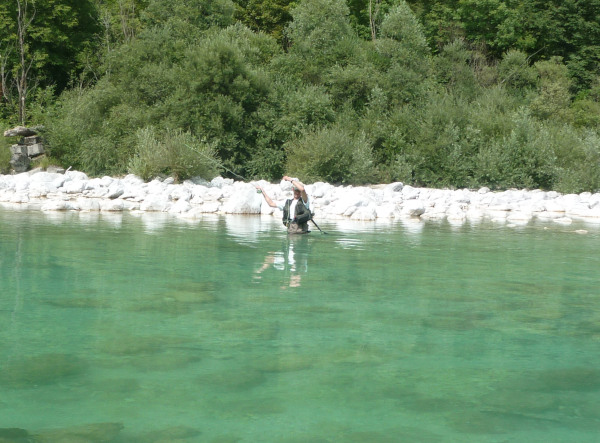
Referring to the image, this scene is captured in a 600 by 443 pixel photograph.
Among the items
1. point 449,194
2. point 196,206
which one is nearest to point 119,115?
point 196,206

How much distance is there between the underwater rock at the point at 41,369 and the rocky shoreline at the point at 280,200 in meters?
→ 11.5

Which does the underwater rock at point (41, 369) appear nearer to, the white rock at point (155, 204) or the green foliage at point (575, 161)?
the white rock at point (155, 204)

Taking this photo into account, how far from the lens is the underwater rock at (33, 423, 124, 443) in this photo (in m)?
3.79

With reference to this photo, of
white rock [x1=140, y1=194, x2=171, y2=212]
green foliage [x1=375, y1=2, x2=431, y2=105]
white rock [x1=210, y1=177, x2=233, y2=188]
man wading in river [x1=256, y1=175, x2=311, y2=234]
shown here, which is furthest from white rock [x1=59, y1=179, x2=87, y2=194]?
green foliage [x1=375, y1=2, x2=431, y2=105]

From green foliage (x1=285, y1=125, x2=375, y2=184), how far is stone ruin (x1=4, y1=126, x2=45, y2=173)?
9492 millimetres

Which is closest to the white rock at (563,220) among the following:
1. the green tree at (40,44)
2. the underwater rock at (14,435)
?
the underwater rock at (14,435)

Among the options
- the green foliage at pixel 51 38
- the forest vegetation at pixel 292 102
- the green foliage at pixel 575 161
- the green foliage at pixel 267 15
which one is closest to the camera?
the green foliage at pixel 575 161

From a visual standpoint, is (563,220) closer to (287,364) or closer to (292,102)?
(292,102)

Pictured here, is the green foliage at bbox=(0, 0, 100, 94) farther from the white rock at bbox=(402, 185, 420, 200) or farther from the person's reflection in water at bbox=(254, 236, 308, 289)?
the person's reflection in water at bbox=(254, 236, 308, 289)

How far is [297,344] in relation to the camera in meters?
5.75

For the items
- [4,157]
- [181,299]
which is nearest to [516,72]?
[4,157]

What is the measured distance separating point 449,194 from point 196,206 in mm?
7830

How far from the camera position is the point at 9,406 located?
423cm

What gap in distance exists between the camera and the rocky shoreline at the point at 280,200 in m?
17.4
